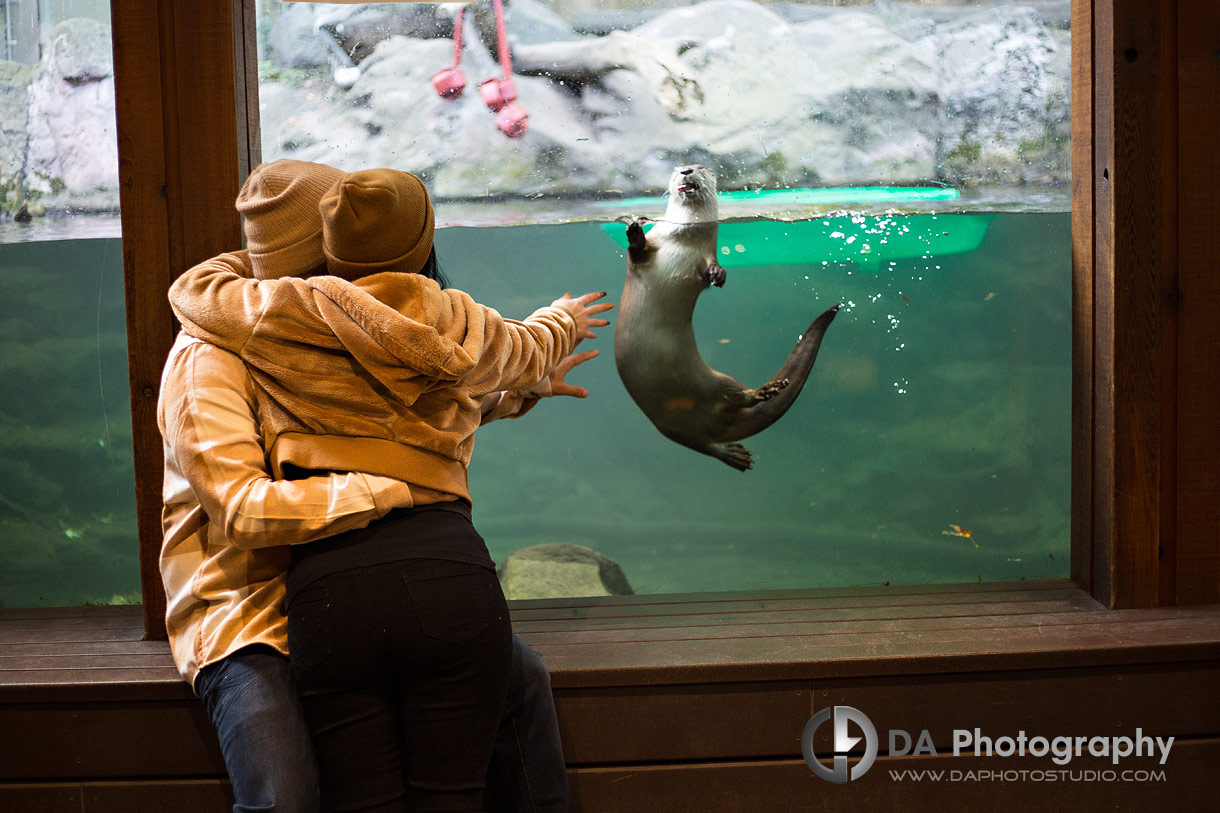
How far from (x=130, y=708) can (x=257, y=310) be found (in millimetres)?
1162

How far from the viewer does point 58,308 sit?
304cm

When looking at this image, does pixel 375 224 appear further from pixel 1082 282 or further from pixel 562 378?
pixel 1082 282

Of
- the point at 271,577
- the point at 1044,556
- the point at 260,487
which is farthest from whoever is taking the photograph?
the point at 1044,556

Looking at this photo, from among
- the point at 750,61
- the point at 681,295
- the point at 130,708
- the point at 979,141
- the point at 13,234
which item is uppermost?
the point at 750,61

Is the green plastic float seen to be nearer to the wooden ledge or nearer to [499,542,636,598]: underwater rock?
the wooden ledge

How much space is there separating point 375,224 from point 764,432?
24.8ft

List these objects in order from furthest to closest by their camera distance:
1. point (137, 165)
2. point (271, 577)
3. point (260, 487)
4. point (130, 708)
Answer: point (137, 165), point (130, 708), point (271, 577), point (260, 487)

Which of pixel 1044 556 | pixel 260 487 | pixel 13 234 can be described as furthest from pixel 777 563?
pixel 260 487

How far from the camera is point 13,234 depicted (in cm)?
284

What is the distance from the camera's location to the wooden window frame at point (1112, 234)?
7.36ft

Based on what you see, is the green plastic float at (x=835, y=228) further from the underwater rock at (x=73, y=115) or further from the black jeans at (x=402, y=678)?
the black jeans at (x=402, y=678)

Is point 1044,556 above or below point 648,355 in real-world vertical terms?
below

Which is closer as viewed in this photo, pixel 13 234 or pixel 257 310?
pixel 257 310

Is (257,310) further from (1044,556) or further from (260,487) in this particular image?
(1044,556)
